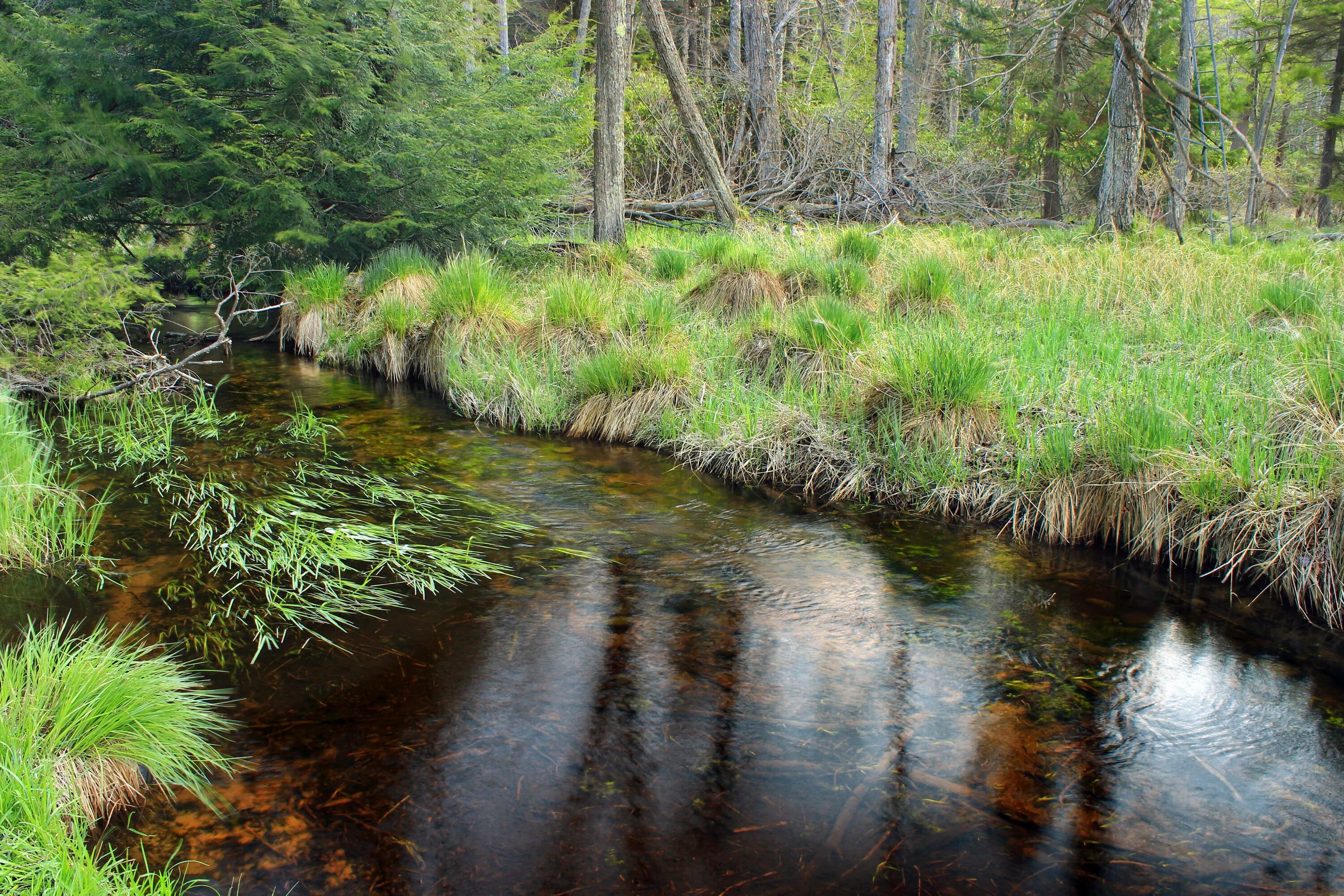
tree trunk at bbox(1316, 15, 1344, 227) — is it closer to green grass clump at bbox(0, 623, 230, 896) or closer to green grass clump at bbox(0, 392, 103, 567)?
green grass clump at bbox(0, 392, 103, 567)

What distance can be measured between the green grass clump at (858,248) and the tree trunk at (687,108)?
369cm

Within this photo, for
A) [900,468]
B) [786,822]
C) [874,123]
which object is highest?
[874,123]

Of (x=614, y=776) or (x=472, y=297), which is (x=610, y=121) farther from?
(x=614, y=776)

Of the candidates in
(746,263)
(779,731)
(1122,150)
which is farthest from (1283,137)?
(779,731)

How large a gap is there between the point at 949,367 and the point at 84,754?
198 inches

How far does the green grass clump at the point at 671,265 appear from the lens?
10.6 metres

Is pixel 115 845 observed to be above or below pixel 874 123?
below

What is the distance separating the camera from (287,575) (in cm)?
448

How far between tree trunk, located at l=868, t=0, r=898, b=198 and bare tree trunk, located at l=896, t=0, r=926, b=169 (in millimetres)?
1735

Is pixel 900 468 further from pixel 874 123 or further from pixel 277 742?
pixel 874 123

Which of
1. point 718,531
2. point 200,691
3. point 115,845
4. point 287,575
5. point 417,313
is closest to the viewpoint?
point 115,845

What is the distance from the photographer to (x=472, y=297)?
863 centimetres

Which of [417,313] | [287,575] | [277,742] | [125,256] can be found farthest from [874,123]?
[277,742]

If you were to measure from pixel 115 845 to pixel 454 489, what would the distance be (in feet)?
11.4
